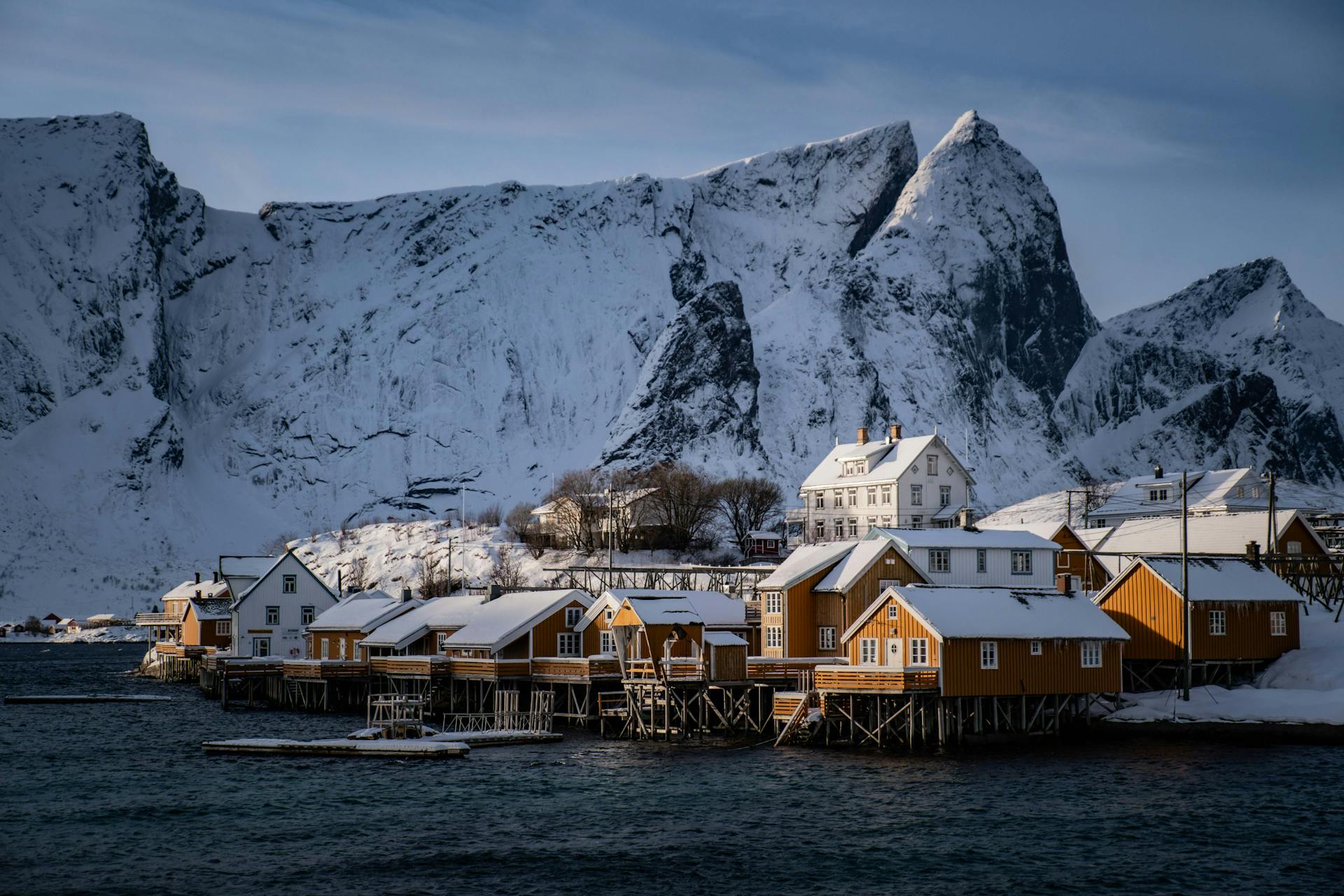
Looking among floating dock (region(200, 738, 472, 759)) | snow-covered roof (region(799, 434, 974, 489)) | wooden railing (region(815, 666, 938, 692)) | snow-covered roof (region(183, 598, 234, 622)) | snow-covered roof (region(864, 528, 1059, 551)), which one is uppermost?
snow-covered roof (region(799, 434, 974, 489))

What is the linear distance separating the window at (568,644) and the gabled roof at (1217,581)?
26.4 meters

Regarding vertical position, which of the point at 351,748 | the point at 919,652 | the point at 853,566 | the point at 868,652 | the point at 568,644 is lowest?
the point at 351,748

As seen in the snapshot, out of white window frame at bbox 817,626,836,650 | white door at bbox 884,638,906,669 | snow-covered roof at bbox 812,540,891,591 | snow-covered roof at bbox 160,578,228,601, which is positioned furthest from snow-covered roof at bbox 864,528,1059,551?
snow-covered roof at bbox 160,578,228,601

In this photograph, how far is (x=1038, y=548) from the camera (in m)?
75.4

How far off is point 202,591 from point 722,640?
71.0 meters

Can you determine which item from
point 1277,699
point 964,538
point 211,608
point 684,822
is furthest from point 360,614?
point 1277,699

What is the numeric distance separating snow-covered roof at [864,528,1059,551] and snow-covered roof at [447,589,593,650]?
16411mm

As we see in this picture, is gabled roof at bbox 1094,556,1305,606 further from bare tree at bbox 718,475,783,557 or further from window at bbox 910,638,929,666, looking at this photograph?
bare tree at bbox 718,475,783,557

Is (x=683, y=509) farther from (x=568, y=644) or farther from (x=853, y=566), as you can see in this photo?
(x=853, y=566)

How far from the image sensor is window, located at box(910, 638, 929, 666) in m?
57.5

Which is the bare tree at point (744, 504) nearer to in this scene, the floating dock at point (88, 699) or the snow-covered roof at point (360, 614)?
the snow-covered roof at point (360, 614)

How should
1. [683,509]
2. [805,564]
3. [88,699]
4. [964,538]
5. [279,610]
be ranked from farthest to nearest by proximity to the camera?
[683,509], [279,610], [88,699], [964,538], [805,564]

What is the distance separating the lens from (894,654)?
59.3 meters

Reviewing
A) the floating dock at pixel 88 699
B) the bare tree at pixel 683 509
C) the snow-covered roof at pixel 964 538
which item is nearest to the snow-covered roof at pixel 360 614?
the floating dock at pixel 88 699
